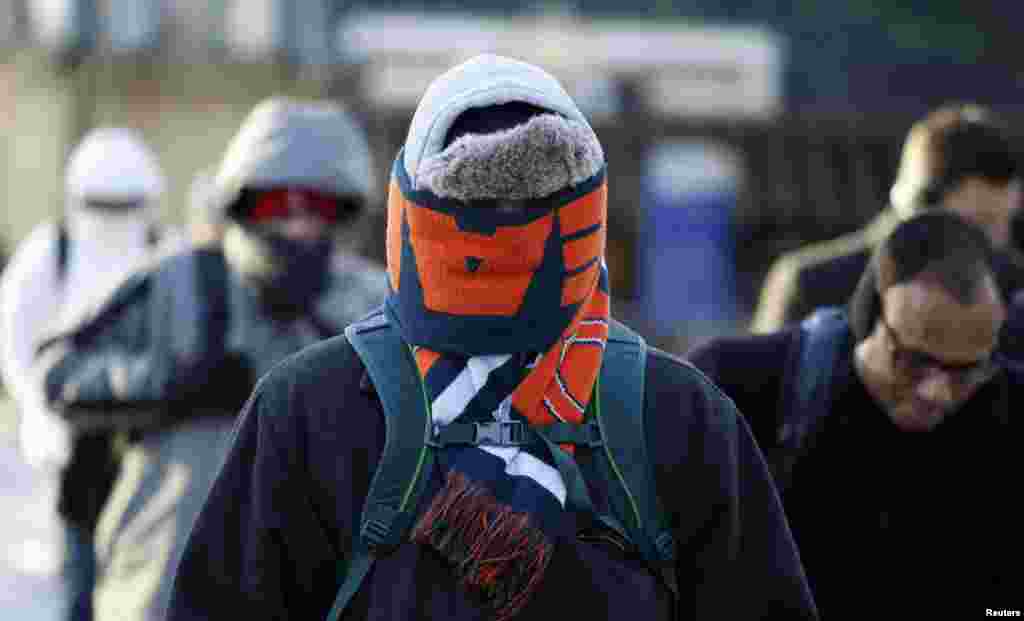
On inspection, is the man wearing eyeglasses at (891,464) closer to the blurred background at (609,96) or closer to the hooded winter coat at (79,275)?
the hooded winter coat at (79,275)

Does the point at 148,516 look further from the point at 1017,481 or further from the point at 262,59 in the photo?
the point at 262,59

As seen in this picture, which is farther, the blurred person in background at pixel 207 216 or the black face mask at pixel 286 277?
the blurred person in background at pixel 207 216

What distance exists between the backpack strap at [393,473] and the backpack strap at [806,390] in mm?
1439

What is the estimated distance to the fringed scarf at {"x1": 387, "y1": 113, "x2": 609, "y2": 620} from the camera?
243 cm

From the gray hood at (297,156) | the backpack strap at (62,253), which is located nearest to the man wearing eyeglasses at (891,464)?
the gray hood at (297,156)

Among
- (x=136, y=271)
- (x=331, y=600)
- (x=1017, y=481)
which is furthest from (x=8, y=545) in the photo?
(x=331, y=600)

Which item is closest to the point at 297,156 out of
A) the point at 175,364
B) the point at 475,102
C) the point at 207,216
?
the point at 175,364

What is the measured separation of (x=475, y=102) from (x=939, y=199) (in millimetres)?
2872

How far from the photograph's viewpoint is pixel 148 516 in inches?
177

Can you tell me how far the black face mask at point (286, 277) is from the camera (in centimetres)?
469

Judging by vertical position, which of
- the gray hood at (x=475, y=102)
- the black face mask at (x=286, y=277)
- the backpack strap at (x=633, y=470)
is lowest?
the black face mask at (x=286, y=277)

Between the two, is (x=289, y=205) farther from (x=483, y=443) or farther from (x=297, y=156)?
(x=483, y=443)

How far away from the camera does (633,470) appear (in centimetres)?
250

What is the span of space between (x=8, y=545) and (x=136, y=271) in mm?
5574
